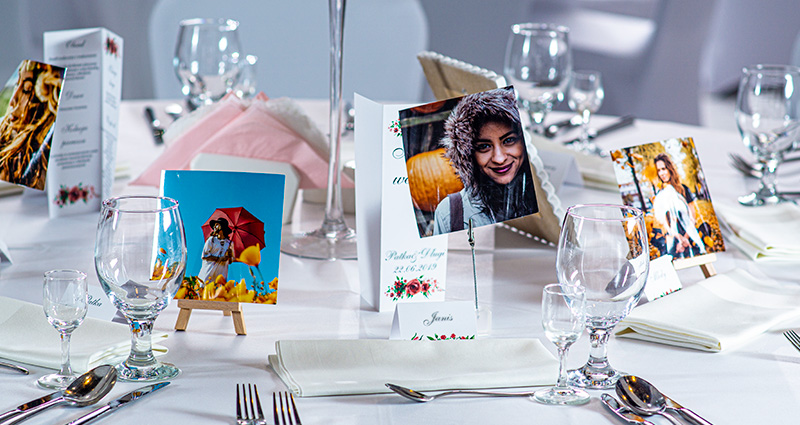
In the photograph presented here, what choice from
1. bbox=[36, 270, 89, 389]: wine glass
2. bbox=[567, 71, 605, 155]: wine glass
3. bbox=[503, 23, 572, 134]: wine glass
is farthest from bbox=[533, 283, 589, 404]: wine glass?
bbox=[567, 71, 605, 155]: wine glass

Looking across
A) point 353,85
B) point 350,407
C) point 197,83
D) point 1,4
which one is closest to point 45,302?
point 350,407

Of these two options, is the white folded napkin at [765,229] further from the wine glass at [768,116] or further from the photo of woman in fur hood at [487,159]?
the photo of woman in fur hood at [487,159]

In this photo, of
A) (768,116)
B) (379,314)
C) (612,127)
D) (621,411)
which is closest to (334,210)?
(379,314)

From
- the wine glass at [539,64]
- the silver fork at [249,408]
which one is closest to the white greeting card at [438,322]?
the silver fork at [249,408]

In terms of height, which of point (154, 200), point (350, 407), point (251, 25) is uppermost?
point (251, 25)

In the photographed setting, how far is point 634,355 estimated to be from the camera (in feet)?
3.27

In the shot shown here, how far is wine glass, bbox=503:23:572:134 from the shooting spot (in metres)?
1.87

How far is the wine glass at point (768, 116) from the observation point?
159 cm

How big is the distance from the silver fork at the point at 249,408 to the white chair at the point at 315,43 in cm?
196

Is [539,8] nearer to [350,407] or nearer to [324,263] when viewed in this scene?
[324,263]

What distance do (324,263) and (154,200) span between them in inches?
17.2

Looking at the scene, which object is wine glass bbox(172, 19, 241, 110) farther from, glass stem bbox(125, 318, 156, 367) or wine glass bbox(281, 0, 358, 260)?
glass stem bbox(125, 318, 156, 367)

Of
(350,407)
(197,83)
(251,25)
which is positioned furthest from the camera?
(251,25)

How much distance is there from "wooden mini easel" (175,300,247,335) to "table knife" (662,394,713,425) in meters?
0.51
